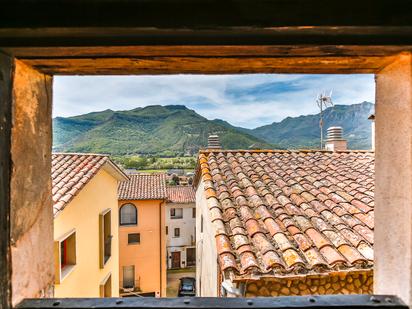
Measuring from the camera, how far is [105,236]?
9234 millimetres

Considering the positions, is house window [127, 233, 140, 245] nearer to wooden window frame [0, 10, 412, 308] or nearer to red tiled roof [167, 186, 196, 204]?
red tiled roof [167, 186, 196, 204]

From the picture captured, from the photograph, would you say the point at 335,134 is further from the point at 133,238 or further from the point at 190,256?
the point at 190,256

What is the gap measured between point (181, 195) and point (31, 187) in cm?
2288

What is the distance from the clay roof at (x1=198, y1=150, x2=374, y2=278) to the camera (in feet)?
9.81

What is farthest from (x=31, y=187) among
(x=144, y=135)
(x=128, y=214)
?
(x=144, y=135)

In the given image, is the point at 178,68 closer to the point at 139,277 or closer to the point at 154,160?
the point at 139,277

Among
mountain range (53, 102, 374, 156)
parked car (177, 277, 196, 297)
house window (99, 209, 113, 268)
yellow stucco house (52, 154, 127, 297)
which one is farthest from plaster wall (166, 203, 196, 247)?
house window (99, 209, 113, 268)

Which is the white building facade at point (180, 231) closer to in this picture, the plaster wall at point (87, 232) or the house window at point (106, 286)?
the plaster wall at point (87, 232)

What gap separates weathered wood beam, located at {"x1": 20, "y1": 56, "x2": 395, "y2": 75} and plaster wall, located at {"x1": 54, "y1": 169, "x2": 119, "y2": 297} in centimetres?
482

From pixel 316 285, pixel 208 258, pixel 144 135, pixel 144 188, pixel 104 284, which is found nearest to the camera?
pixel 316 285

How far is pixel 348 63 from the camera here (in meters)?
1.16

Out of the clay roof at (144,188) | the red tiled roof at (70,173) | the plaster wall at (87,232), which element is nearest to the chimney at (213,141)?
the red tiled roof at (70,173)

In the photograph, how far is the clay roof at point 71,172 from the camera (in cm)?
580
